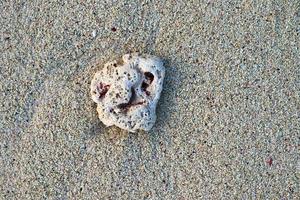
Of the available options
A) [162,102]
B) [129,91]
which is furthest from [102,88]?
[162,102]

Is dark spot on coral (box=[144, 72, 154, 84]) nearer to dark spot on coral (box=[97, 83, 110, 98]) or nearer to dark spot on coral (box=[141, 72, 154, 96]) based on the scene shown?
dark spot on coral (box=[141, 72, 154, 96])

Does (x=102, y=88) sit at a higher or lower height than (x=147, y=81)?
lower

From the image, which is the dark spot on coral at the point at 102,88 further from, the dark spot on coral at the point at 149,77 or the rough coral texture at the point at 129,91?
the dark spot on coral at the point at 149,77

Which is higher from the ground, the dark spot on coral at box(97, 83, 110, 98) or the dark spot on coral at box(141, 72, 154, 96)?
the dark spot on coral at box(141, 72, 154, 96)

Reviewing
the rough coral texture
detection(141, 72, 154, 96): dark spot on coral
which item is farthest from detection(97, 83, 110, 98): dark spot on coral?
detection(141, 72, 154, 96): dark spot on coral

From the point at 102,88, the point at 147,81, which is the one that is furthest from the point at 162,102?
the point at 102,88

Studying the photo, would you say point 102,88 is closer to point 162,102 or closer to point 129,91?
point 129,91

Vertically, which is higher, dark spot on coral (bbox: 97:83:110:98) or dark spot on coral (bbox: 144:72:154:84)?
dark spot on coral (bbox: 144:72:154:84)
